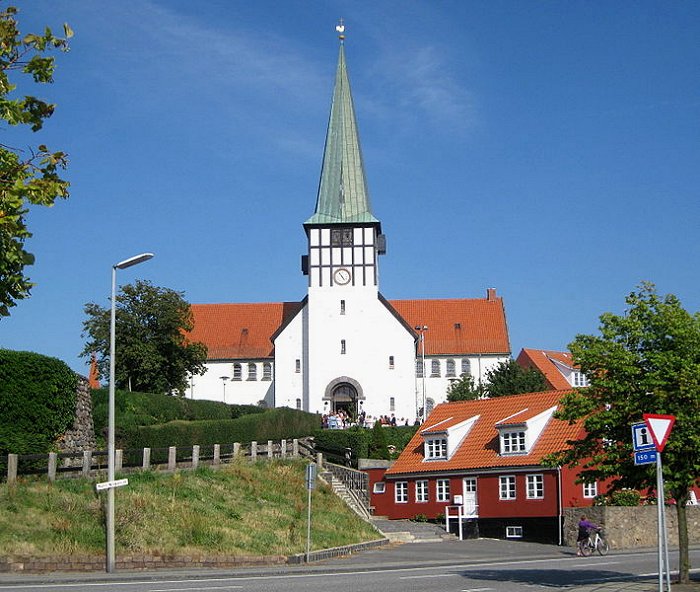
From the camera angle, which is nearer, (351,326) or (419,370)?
(351,326)

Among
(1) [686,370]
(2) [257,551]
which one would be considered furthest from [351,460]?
(1) [686,370]

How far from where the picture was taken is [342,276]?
248 feet

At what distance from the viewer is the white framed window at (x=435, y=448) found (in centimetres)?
4603

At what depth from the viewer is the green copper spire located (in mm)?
75812

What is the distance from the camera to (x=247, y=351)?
285 ft

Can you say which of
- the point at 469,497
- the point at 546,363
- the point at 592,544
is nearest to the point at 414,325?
the point at 546,363

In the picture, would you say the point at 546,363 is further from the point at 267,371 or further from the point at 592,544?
the point at 592,544

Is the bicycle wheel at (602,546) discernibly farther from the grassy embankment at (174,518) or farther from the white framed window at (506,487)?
the grassy embankment at (174,518)

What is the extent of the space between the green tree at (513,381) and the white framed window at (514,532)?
89.9ft

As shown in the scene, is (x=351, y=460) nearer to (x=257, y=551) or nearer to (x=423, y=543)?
(x=423, y=543)

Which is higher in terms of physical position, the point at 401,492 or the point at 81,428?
the point at 81,428

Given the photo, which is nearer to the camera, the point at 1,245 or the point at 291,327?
the point at 1,245

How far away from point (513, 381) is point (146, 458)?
39962mm

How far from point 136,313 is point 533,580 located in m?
48.8
